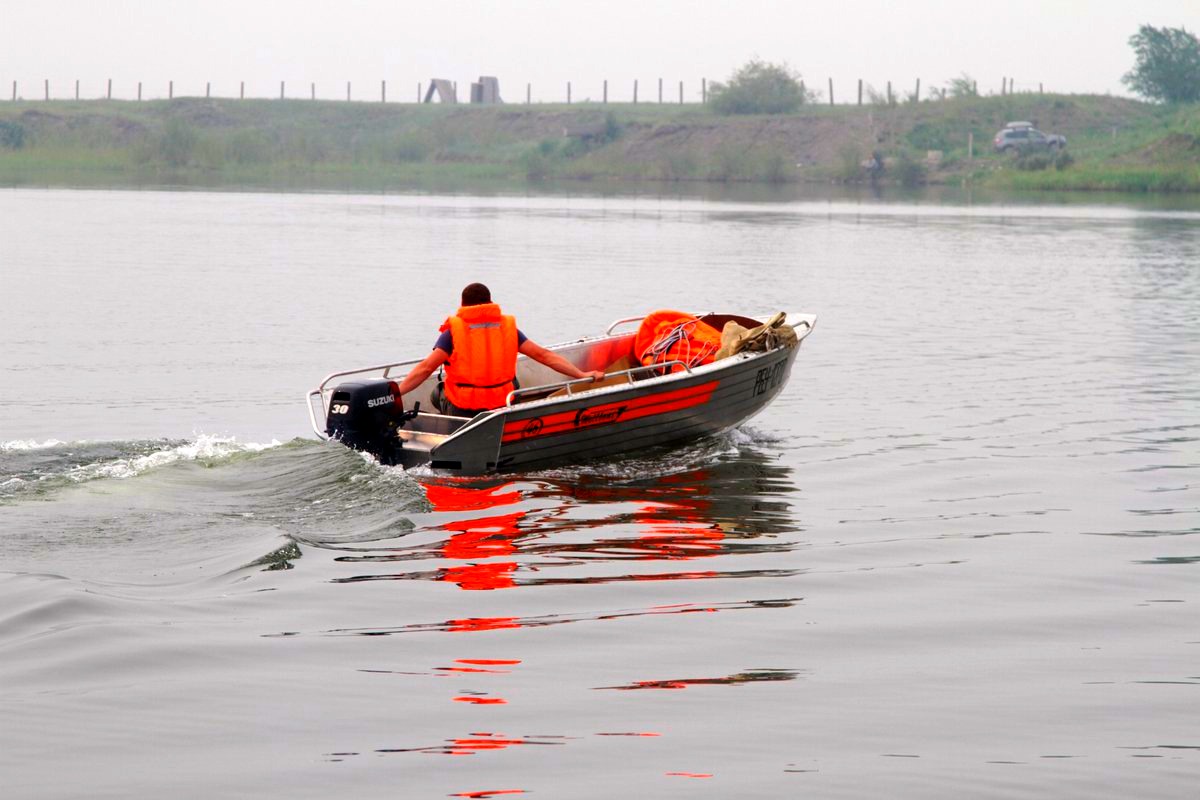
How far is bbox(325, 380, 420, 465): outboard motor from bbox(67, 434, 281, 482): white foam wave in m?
0.78

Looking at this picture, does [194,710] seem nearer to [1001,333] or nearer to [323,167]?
[1001,333]

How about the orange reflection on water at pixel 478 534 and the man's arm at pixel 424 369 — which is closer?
the orange reflection on water at pixel 478 534

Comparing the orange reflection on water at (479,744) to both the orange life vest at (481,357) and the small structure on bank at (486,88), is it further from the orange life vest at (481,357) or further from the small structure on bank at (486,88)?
the small structure on bank at (486,88)

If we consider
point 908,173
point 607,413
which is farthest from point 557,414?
point 908,173

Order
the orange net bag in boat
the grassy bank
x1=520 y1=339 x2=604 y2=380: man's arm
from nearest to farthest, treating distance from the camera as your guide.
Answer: x1=520 y1=339 x2=604 y2=380: man's arm, the orange net bag in boat, the grassy bank

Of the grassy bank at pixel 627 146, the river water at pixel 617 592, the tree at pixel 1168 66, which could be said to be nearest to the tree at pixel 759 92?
the grassy bank at pixel 627 146

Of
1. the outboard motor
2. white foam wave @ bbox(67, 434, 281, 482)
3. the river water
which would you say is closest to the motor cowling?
the outboard motor

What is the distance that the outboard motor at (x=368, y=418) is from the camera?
11609 mm

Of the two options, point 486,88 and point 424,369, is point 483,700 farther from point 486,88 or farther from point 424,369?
point 486,88

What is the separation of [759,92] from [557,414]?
9052 centimetres

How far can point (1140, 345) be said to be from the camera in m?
21.4

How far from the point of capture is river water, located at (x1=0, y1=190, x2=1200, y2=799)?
6324 mm

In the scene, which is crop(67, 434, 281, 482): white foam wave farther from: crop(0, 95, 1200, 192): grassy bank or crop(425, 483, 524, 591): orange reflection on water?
crop(0, 95, 1200, 192): grassy bank

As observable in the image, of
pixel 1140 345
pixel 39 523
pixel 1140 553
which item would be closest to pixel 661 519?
pixel 1140 553
